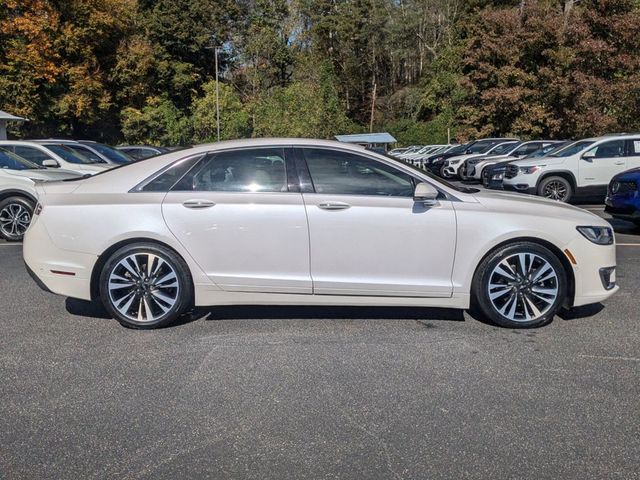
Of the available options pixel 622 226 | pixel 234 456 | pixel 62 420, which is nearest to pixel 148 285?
pixel 62 420

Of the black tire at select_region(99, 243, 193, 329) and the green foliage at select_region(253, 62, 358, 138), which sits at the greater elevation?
the green foliage at select_region(253, 62, 358, 138)

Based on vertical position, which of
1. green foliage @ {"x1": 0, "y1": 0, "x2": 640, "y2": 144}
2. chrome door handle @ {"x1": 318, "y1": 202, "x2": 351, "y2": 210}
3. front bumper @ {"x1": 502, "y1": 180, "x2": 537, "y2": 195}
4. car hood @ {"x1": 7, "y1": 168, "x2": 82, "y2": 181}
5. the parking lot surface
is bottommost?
the parking lot surface

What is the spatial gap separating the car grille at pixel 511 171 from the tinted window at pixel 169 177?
1081 cm

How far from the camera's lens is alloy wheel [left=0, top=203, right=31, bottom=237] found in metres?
9.99

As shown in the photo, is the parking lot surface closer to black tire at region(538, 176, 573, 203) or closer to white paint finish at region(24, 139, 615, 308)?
white paint finish at region(24, 139, 615, 308)

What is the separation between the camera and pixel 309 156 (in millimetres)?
5320

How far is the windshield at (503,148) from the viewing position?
22078 millimetres

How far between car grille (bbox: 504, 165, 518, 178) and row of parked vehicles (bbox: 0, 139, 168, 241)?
27.1 ft

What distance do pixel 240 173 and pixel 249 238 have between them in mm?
586

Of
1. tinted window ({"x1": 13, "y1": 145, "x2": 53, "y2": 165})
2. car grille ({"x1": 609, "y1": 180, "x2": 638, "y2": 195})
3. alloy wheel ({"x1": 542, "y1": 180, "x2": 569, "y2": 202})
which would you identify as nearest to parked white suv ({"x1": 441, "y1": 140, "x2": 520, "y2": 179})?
alloy wheel ({"x1": 542, "y1": 180, "x2": 569, "y2": 202})

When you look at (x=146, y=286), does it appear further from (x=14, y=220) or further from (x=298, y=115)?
(x=298, y=115)

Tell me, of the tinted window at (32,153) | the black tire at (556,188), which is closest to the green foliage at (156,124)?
the tinted window at (32,153)

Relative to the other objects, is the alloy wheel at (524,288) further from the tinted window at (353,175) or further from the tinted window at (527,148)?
the tinted window at (527,148)

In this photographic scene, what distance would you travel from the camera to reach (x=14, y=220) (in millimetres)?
10000
